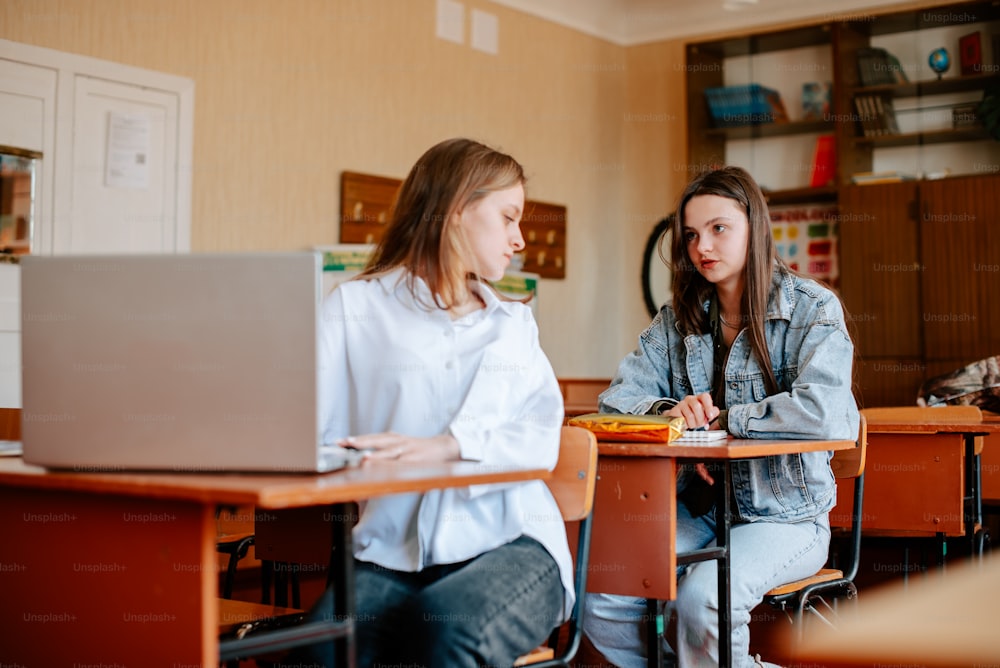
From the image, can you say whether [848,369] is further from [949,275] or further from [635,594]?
[949,275]

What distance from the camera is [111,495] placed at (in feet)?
4.12

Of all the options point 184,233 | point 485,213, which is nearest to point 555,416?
point 485,213

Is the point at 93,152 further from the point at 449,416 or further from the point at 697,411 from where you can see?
the point at 449,416

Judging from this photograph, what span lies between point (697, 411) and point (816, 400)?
0.77 ft

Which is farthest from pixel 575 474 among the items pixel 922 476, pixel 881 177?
pixel 881 177

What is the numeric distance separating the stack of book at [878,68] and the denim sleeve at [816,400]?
4.09 metres

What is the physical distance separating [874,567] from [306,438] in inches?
161

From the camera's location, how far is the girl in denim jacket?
203 cm

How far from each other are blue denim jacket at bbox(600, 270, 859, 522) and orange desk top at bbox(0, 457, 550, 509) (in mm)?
921

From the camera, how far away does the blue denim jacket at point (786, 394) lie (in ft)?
6.77

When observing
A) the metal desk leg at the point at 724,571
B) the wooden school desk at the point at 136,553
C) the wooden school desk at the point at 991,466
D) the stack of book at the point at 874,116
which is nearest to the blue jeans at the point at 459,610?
the wooden school desk at the point at 136,553

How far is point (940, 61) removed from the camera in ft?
18.9

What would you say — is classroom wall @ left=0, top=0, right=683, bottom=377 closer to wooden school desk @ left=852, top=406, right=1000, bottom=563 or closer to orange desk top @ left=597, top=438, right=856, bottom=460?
wooden school desk @ left=852, top=406, right=1000, bottom=563

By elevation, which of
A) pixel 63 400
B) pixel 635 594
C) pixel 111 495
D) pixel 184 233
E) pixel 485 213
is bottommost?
pixel 635 594
